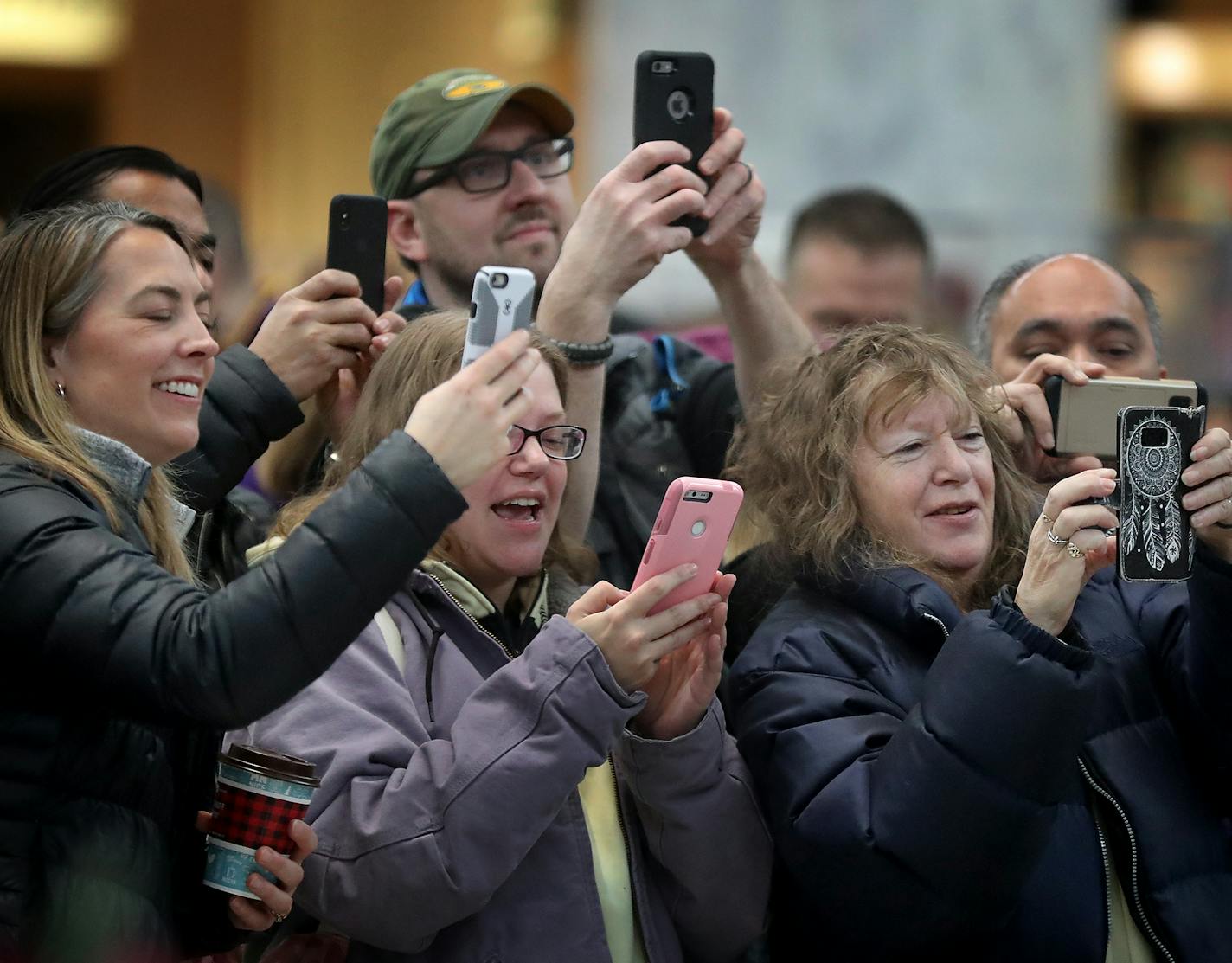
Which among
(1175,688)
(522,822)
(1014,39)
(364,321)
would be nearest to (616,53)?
(1014,39)

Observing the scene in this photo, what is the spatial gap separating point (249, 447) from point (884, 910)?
1357 mm

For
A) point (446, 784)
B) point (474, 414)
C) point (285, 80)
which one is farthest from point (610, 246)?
point (285, 80)

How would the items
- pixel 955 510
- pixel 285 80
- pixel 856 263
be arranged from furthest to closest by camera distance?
pixel 285 80 < pixel 856 263 < pixel 955 510

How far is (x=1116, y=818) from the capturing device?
288 centimetres

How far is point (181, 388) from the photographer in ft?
8.80

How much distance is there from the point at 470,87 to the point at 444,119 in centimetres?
11

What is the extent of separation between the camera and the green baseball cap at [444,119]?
12.4ft

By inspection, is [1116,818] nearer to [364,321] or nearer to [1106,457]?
[1106,457]

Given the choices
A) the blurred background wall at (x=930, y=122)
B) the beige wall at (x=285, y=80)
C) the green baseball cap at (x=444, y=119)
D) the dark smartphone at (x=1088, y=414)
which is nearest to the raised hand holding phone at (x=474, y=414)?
the dark smartphone at (x=1088, y=414)

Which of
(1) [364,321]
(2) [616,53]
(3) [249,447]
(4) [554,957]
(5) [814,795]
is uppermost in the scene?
(2) [616,53]

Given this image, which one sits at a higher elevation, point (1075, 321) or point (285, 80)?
point (285, 80)

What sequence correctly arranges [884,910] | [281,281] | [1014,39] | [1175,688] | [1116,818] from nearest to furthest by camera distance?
[884,910]
[1116,818]
[1175,688]
[1014,39]
[281,281]

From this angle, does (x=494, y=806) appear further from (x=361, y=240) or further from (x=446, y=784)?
(x=361, y=240)

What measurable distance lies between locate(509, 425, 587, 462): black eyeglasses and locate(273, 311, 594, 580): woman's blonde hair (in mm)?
125
